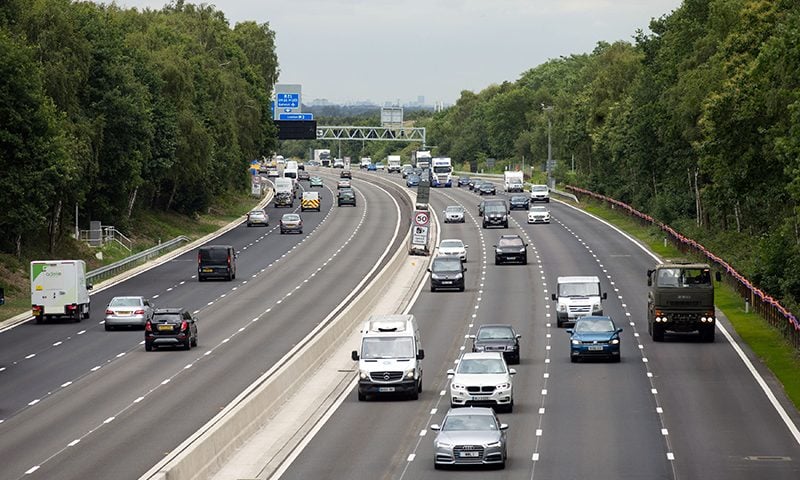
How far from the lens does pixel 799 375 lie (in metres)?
48.1

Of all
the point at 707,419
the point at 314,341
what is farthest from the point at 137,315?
the point at 707,419

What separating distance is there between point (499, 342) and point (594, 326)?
369 cm

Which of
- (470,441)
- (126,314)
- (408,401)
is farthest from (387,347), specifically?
(126,314)

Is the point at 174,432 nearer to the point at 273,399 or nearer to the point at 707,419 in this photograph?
the point at 273,399

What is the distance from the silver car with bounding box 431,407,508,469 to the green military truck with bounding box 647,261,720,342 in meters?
23.5

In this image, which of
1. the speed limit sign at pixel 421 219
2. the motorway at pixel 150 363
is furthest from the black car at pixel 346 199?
the speed limit sign at pixel 421 219

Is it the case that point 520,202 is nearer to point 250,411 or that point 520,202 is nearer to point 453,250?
point 453,250

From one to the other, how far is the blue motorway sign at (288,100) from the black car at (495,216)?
84.0 meters

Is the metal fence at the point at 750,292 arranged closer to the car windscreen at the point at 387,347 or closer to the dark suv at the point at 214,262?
the car windscreen at the point at 387,347

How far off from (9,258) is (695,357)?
42.6 meters

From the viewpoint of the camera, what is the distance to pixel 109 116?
306 ft

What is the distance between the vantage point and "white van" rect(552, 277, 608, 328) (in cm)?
6169

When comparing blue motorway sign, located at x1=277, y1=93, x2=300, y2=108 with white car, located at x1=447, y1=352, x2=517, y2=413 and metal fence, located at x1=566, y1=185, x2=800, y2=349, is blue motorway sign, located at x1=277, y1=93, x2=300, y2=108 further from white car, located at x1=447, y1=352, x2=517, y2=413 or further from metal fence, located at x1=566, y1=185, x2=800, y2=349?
white car, located at x1=447, y1=352, x2=517, y2=413

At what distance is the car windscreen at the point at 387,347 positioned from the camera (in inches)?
1759
